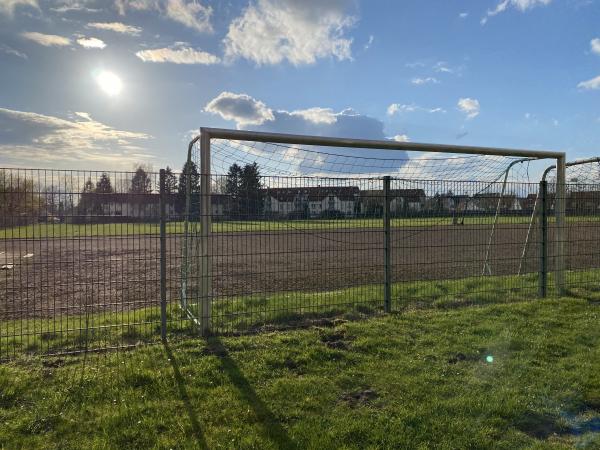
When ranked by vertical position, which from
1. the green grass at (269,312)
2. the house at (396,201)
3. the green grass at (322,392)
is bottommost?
the green grass at (322,392)

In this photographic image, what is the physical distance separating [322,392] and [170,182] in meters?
3.45

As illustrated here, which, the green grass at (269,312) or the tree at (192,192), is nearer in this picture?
the green grass at (269,312)

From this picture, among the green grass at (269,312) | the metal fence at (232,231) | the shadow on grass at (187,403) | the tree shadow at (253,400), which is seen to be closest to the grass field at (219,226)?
the metal fence at (232,231)

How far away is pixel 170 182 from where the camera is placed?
6188mm

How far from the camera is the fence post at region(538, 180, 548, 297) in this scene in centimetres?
855

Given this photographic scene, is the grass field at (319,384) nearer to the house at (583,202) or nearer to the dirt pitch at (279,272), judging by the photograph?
the dirt pitch at (279,272)

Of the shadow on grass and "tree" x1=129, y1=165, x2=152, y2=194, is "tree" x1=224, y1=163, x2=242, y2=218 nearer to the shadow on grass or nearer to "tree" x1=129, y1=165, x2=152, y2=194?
"tree" x1=129, y1=165, x2=152, y2=194

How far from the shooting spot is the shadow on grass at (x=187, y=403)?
3545mm

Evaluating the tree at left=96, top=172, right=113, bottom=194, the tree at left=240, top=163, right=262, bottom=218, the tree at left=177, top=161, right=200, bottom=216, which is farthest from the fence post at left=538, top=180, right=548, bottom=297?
the tree at left=96, top=172, right=113, bottom=194

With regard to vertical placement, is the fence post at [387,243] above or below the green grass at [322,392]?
above

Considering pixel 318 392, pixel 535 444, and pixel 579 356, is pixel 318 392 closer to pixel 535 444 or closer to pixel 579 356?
pixel 535 444

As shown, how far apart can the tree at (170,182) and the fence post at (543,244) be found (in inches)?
266

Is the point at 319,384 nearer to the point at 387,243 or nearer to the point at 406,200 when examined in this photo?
the point at 387,243

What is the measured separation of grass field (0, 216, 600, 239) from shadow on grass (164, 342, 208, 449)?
1.82 m
